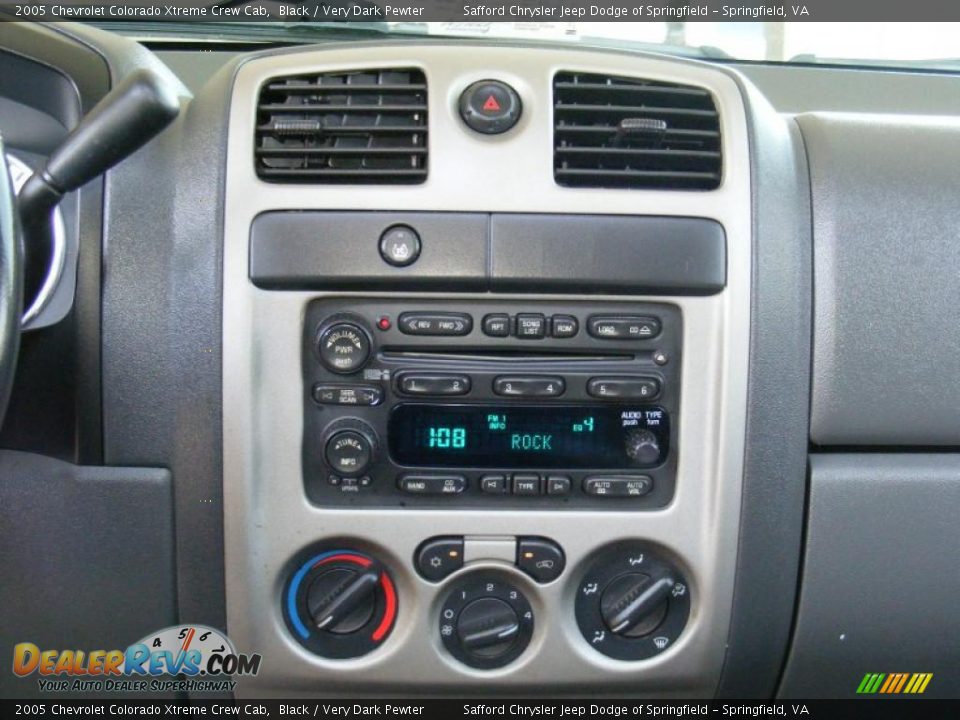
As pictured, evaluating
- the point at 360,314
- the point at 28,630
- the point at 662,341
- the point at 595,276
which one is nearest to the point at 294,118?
the point at 360,314

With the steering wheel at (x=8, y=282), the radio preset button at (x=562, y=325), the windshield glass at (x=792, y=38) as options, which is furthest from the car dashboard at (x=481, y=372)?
the windshield glass at (x=792, y=38)

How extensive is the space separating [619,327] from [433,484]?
0.34 meters

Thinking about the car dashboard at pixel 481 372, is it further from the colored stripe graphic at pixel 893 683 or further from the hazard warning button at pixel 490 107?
Answer: the colored stripe graphic at pixel 893 683

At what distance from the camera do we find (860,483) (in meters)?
1.35

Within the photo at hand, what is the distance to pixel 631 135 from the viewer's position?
1253 millimetres

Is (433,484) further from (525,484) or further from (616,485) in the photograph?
(616,485)

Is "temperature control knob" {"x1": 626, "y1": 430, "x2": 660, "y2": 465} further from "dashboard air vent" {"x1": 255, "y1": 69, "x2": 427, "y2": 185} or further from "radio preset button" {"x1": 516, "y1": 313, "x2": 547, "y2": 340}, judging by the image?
"dashboard air vent" {"x1": 255, "y1": 69, "x2": 427, "y2": 185}

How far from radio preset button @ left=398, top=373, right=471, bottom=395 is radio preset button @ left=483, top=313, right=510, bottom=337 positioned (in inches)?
2.8

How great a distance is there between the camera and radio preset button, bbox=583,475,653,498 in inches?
50.7

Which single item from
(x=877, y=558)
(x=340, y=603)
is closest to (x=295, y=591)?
(x=340, y=603)

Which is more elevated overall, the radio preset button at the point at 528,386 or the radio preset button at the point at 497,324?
the radio preset button at the point at 497,324

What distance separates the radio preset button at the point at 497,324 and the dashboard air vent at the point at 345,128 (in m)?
0.21

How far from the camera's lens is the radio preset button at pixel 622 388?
49.9 inches

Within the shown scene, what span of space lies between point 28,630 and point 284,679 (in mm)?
381
